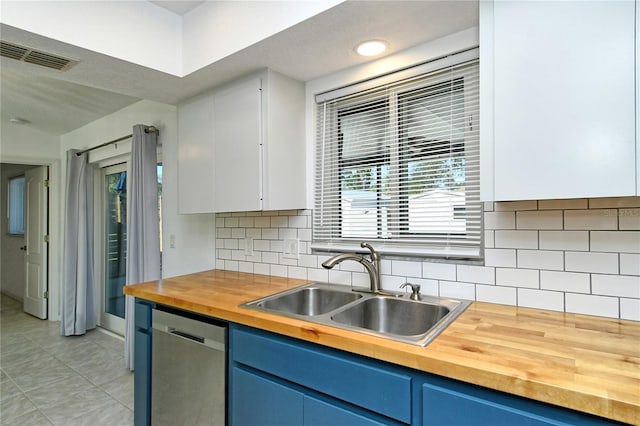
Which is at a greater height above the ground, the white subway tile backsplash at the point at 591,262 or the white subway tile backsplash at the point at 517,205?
the white subway tile backsplash at the point at 517,205

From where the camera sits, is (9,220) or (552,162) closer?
(552,162)

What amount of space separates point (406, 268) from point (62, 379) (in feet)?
10.2

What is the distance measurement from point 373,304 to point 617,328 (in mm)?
909

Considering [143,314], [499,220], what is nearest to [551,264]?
[499,220]

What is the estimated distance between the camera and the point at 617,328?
1189mm

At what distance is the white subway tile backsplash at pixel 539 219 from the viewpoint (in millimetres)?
1392

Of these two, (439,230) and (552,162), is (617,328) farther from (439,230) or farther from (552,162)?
(439,230)

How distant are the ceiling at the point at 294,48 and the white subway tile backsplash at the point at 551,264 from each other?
33.6 inches

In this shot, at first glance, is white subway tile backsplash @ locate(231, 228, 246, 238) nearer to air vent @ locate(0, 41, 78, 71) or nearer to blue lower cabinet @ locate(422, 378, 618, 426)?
air vent @ locate(0, 41, 78, 71)

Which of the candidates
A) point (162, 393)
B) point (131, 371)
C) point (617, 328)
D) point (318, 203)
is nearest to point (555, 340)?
point (617, 328)

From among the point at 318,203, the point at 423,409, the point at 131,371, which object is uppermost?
the point at 318,203

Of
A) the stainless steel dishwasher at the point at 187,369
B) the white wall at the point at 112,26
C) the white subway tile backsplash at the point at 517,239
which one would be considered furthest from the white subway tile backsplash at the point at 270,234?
the white subway tile backsplash at the point at 517,239

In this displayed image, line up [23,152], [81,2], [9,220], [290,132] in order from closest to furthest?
1. [81,2]
2. [290,132]
3. [23,152]
4. [9,220]

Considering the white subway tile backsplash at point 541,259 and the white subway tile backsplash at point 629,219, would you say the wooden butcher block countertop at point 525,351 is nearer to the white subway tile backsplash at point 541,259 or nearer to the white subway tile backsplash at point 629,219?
the white subway tile backsplash at point 541,259
